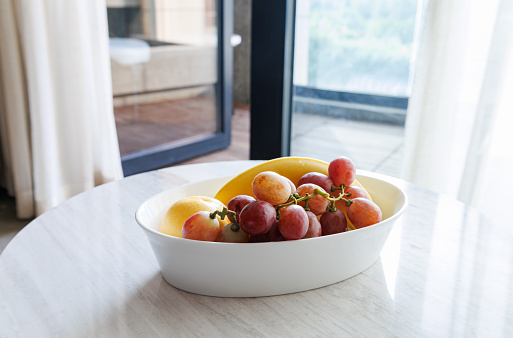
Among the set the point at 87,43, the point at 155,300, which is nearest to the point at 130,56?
the point at 87,43

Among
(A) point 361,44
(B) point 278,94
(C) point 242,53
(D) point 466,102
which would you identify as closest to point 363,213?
(D) point 466,102

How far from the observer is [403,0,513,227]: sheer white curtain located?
165cm

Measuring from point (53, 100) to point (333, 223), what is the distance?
181 centimetres

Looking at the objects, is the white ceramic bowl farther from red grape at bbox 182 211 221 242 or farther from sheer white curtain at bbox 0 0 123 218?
sheer white curtain at bbox 0 0 123 218

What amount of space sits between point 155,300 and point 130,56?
7.20 feet

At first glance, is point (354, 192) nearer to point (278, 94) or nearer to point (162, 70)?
point (278, 94)

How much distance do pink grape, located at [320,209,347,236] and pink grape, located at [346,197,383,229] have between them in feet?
0.07

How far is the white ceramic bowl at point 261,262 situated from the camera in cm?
62

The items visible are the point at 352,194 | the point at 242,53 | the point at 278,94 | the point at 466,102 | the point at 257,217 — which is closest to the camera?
the point at 257,217

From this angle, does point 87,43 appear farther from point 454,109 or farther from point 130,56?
point 454,109

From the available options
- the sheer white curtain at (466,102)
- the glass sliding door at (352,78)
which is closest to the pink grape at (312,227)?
the sheer white curtain at (466,102)

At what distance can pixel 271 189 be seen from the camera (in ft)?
2.12

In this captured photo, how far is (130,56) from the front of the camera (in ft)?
8.56

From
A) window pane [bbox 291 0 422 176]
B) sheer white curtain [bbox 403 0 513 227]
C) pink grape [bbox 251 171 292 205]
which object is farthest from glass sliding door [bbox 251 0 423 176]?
pink grape [bbox 251 171 292 205]
